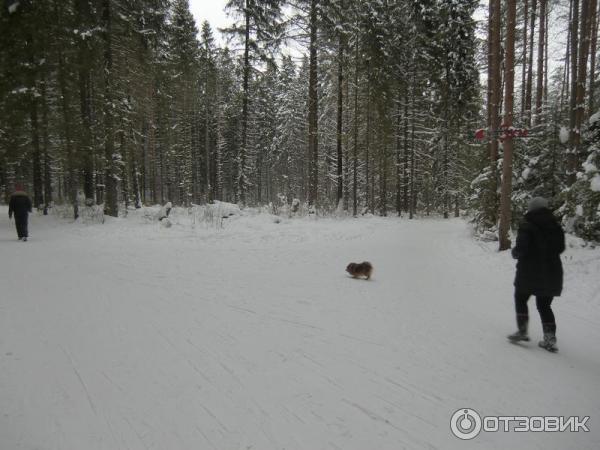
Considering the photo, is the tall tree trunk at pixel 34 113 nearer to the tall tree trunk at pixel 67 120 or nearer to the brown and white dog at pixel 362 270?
the tall tree trunk at pixel 67 120

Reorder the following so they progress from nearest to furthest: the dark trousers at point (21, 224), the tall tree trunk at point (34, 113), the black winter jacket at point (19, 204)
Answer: the dark trousers at point (21, 224)
the black winter jacket at point (19, 204)
the tall tree trunk at point (34, 113)

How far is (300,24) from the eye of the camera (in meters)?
16.7

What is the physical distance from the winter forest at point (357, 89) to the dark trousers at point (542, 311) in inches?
190

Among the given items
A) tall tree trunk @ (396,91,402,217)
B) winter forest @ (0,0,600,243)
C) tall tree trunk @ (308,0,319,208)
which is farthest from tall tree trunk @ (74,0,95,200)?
tall tree trunk @ (396,91,402,217)

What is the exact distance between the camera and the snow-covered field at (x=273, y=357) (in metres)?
2.45

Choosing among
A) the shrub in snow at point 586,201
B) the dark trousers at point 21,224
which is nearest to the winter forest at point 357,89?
the shrub in snow at point 586,201

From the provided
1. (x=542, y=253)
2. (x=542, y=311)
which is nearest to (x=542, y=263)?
(x=542, y=253)

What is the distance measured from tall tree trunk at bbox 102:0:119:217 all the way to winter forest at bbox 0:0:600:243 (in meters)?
0.06

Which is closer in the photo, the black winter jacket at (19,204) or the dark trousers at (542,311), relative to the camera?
the dark trousers at (542,311)

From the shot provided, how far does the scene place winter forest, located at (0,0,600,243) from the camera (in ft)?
34.8

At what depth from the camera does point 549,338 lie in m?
4.02

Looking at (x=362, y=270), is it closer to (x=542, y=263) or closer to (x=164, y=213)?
(x=542, y=263)

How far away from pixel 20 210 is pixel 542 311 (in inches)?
558

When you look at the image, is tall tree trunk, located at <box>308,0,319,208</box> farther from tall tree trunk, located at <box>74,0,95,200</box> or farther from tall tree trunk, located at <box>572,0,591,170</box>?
tall tree trunk, located at <box>572,0,591,170</box>
